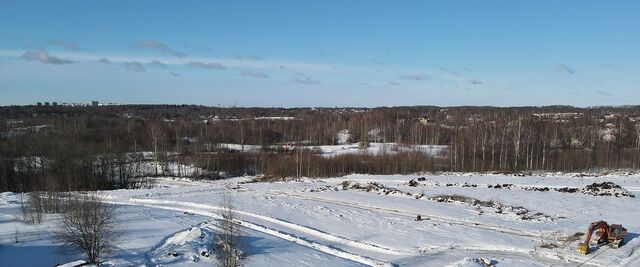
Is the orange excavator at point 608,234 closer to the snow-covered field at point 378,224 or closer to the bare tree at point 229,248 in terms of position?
the snow-covered field at point 378,224

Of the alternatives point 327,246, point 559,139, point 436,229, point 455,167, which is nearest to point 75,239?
point 327,246

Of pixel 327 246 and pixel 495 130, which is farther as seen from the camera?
pixel 495 130

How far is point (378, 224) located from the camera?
3072 centimetres

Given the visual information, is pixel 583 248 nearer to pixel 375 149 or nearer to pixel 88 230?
pixel 88 230

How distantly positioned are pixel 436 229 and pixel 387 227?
2971mm

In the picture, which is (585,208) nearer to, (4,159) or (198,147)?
(4,159)

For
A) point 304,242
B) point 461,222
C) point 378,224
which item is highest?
point 461,222

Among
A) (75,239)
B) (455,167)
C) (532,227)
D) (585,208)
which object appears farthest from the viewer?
(455,167)

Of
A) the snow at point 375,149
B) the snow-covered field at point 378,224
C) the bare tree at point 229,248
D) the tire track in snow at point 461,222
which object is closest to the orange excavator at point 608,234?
the snow-covered field at point 378,224

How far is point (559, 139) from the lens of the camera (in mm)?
87188

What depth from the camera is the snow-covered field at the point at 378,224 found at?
23.2 meters

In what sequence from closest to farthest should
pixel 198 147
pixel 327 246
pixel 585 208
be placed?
pixel 327 246 → pixel 585 208 → pixel 198 147

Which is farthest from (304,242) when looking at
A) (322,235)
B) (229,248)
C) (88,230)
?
(88,230)

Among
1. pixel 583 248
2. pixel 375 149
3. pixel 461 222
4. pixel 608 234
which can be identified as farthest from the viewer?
pixel 375 149
